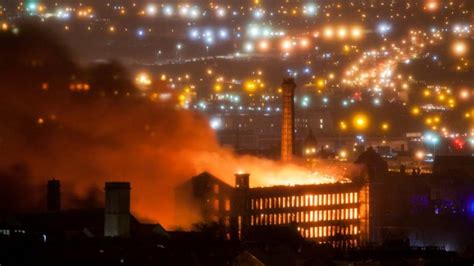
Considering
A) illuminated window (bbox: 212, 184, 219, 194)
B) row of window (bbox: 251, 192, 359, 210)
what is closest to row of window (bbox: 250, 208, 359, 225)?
row of window (bbox: 251, 192, 359, 210)

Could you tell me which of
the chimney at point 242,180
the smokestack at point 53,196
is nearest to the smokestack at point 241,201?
the chimney at point 242,180

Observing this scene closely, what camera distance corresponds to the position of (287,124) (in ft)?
323

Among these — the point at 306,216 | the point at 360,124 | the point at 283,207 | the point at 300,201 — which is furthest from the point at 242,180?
the point at 360,124

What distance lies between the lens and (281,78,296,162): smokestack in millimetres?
97062

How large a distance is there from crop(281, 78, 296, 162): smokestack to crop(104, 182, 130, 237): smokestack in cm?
3846

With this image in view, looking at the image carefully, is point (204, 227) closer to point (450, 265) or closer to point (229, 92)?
point (450, 265)

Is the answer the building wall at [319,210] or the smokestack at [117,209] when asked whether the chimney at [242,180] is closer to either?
the building wall at [319,210]

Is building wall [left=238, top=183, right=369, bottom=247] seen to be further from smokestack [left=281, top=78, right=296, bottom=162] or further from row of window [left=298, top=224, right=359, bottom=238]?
smokestack [left=281, top=78, right=296, bottom=162]

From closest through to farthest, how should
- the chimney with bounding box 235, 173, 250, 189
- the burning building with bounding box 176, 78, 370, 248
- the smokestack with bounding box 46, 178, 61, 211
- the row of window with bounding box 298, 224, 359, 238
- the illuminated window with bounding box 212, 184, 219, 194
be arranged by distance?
the smokestack with bounding box 46, 178, 61, 211 → the burning building with bounding box 176, 78, 370, 248 → the chimney with bounding box 235, 173, 250, 189 → the illuminated window with bounding box 212, 184, 219, 194 → the row of window with bounding box 298, 224, 359, 238

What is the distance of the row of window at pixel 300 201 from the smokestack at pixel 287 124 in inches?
438

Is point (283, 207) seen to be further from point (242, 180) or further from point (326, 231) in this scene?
point (326, 231)

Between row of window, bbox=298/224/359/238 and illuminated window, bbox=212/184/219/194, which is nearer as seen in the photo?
illuminated window, bbox=212/184/219/194

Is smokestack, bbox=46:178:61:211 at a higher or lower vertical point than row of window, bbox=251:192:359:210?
lower

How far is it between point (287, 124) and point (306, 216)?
52.7 ft
